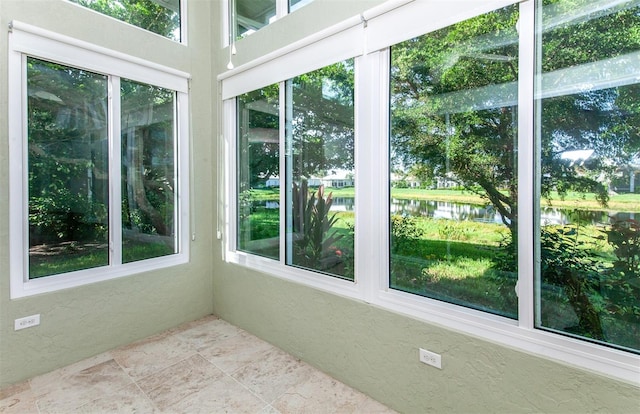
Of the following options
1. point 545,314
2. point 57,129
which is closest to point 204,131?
point 57,129

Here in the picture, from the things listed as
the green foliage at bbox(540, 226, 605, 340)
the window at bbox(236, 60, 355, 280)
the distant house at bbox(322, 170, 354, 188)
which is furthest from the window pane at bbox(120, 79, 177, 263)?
the green foliage at bbox(540, 226, 605, 340)

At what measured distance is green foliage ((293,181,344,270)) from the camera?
2572 mm

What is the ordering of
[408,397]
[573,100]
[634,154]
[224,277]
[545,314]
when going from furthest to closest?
1. [224,277]
2. [408,397]
3. [545,314]
4. [573,100]
5. [634,154]

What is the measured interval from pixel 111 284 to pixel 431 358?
2.69 meters

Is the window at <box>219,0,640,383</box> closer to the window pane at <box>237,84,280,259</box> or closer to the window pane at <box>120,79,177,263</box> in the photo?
the window pane at <box>237,84,280,259</box>

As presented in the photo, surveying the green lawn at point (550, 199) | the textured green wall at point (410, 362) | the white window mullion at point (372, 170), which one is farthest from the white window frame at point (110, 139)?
the white window mullion at point (372, 170)

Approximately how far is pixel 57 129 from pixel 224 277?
1957 mm

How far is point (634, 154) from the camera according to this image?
138cm

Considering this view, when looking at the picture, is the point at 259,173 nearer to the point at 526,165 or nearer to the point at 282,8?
the point at 282,8

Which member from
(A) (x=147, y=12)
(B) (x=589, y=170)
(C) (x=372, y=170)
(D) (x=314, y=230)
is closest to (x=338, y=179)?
(C) (x=372, y=170)

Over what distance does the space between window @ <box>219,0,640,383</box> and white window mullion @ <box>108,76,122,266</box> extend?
1664mm

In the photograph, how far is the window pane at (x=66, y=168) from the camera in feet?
8.00

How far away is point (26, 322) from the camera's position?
2.39 metres

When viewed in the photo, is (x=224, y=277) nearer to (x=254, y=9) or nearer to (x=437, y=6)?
(x=254, y=9)
